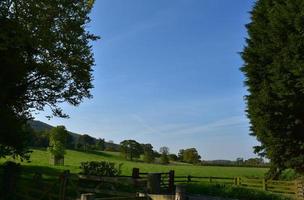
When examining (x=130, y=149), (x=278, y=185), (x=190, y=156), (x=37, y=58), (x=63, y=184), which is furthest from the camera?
(x=190, y=156)

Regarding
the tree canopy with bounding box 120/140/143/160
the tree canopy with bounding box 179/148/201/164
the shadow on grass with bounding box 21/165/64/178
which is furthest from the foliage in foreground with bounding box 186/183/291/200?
the tree canopy with bounding box 179/148/201/164

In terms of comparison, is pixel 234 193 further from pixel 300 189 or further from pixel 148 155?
pixel 148 155

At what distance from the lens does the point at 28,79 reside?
85.9ft

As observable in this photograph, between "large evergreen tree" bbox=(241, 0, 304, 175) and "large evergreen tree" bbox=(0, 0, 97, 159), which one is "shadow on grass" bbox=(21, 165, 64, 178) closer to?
"large evergreen tree" bbox=(0, 0, 97, 159)

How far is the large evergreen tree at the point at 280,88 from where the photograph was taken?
28672mm

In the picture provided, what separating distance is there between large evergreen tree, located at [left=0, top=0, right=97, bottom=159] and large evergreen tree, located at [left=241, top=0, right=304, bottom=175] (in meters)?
11.8

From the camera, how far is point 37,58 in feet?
85.8

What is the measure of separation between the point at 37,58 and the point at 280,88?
49.7ft

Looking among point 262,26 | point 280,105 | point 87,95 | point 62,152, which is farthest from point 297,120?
point 62,152

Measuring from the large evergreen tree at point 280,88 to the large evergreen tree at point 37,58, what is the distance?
11.8m

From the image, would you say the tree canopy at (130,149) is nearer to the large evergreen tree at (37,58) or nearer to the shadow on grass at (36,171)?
the shadow on grass at (36,171)

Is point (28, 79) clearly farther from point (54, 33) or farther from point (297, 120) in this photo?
point (297, 120)

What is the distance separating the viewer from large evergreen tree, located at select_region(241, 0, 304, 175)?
2867cm

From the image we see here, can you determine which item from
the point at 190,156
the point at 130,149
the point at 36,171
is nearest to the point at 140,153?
the point at 130,149
